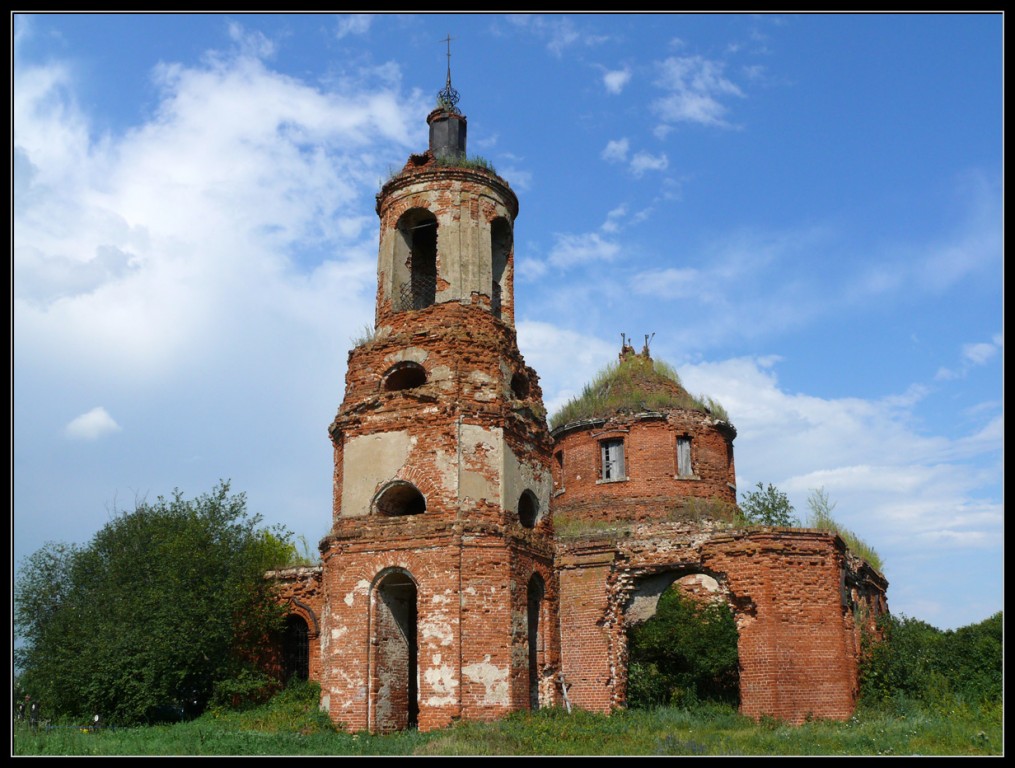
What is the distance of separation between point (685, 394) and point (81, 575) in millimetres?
16490

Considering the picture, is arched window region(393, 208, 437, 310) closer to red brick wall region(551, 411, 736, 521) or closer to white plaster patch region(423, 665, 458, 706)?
red brick wall region(551, 411, 736, 521)

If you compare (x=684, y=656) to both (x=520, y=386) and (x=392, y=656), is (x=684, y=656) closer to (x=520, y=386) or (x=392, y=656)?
(x=392, y=656)

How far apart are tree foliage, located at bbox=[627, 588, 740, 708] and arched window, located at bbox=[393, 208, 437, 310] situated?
8.78 metres

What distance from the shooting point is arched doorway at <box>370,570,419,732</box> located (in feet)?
55.9

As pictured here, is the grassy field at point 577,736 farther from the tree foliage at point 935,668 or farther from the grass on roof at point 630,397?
the grass on roof at point 630,397

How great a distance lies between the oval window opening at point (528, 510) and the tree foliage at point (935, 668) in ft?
23.1

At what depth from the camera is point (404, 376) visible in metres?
19.8

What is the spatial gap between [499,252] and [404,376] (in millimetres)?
3910

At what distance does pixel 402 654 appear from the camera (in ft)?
58.8

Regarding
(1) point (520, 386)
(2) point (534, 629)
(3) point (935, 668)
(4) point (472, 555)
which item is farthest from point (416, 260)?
(3) point (935, 668)

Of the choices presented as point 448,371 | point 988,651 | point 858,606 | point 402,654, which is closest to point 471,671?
point 402,654

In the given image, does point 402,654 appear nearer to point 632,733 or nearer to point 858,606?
point 632,733

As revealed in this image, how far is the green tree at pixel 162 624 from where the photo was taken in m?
18.8

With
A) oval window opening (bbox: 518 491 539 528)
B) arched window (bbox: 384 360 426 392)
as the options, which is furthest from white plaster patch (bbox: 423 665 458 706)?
arched window (bbox: 384 360 426 392)
